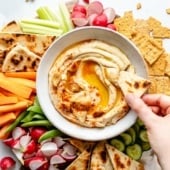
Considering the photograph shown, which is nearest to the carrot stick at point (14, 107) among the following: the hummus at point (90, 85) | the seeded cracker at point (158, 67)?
the hummus at point (90, 85)

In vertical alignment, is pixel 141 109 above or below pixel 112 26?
below

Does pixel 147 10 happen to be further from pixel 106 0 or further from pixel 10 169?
pixel 10 169

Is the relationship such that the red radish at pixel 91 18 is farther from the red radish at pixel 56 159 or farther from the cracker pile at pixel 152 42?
the red radish at pixel 56 159

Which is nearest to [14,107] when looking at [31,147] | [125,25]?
[31,147]

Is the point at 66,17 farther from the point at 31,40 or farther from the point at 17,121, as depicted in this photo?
the point at 17,121

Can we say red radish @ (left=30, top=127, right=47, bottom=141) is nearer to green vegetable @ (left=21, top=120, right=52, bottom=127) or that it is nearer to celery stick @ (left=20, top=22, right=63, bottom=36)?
green vegetable @ (left=21, top=120, right=52, bottom=127)

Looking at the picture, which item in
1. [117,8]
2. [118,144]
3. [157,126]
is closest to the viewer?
[157,126]

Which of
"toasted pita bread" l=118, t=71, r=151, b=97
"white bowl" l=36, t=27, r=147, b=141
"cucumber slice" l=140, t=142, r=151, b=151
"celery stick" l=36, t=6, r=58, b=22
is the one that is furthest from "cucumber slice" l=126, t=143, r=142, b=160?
"celery stick" l=36, t=6, r=58, b=22
